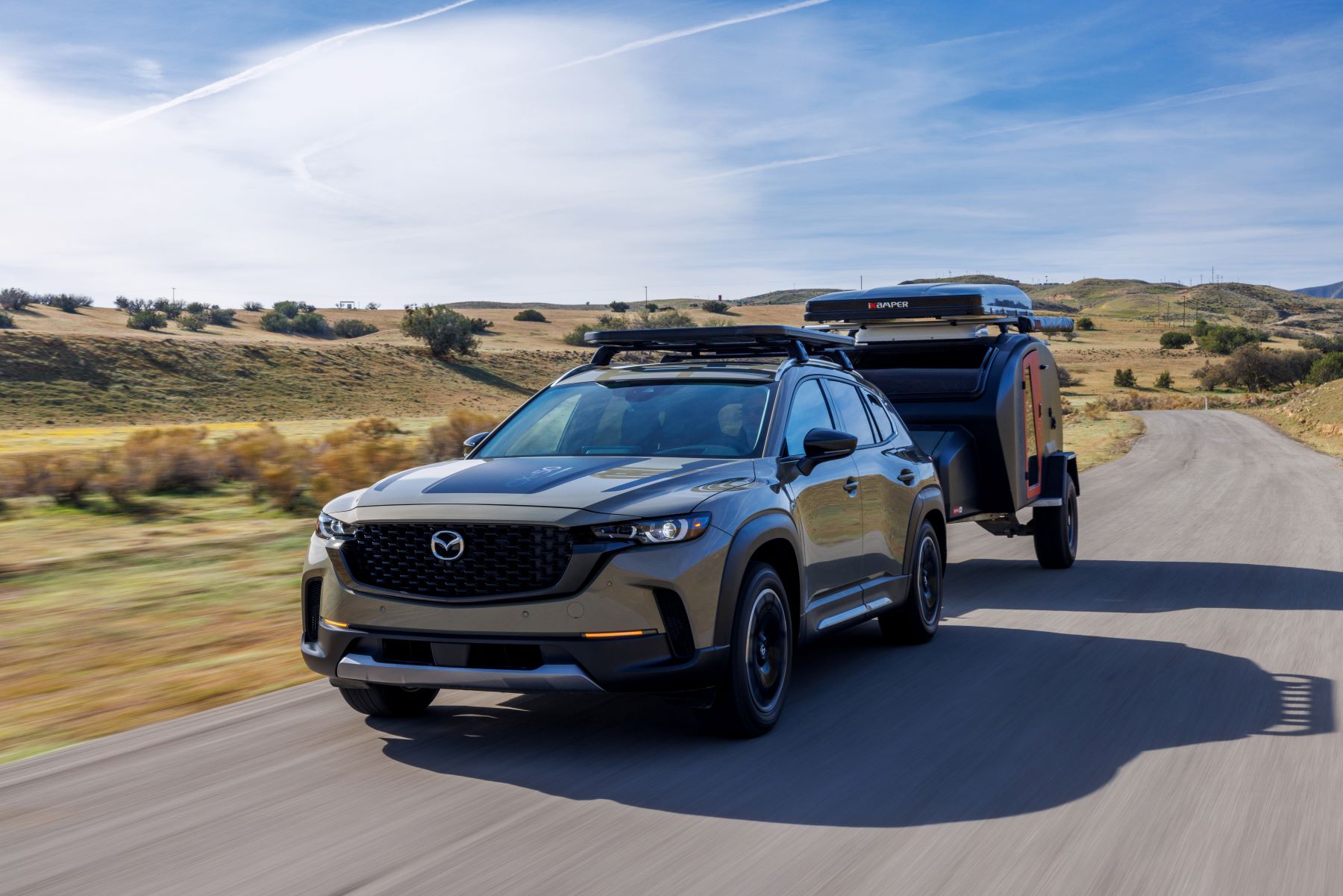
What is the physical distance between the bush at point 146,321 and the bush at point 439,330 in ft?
57.9

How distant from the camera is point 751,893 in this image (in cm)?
411

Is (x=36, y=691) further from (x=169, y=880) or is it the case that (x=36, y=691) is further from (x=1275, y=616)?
(x=1275, y=616)

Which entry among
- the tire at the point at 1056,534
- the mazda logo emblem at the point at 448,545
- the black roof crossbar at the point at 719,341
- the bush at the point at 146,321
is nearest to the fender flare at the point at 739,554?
the mazda logo emblem at the point at 448,545

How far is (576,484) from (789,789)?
1565 millimetres

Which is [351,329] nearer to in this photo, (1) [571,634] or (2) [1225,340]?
(2) [1225,340]

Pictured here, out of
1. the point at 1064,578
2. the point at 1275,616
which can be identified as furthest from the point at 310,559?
the point at 1064,578

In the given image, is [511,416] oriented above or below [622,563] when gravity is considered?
above

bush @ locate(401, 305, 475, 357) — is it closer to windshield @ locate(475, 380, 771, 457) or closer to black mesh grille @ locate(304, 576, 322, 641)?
windshield @ locate(475, 380, 771, 457)

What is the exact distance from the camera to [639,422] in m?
6.92

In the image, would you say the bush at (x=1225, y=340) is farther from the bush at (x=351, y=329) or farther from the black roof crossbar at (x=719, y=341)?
the black roof crossbar at (x=719, y=341)

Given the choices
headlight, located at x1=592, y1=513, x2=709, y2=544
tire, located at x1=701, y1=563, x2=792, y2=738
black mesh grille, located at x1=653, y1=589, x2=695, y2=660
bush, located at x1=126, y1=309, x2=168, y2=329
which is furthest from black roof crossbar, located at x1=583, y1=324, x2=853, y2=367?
bush, located at x1=126, y1=309, x2=168, y2=329

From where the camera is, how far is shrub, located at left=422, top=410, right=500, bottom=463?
2031 cm

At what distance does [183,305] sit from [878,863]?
336 ft

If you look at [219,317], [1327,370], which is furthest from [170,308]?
[1327,370]
